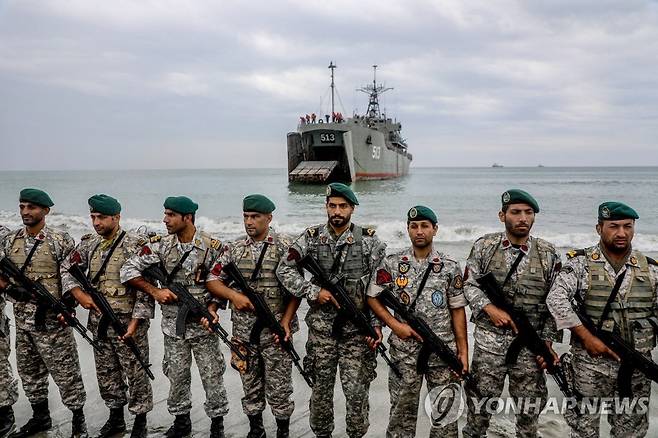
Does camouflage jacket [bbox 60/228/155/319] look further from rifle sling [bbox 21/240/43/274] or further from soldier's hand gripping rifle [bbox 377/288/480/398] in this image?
soldier's hand gripping rifle [bbox 377/288/480/398]

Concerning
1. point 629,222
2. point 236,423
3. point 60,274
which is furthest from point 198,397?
point 629,222

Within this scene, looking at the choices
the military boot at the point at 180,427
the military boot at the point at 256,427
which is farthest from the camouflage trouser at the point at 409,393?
the military boot at the point at 180,427

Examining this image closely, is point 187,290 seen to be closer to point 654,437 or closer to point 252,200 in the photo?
point 252,200

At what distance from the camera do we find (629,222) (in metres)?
2.88

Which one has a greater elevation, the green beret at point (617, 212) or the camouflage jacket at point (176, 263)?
the green beret at point (617, 212)

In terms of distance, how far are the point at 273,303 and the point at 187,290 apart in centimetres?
73

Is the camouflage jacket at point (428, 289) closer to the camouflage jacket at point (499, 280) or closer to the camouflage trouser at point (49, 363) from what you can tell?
the camouflage jacket at point (499, 280)

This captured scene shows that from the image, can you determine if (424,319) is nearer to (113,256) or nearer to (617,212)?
(617,212)

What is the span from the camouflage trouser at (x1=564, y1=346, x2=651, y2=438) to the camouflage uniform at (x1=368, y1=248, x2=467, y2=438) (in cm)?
83

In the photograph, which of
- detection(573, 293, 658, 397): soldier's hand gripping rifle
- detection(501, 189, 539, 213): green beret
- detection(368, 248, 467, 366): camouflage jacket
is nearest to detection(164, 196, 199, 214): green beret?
detection(368, 248, 467, 366): camouflage jacket

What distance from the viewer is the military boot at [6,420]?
389 centimetres

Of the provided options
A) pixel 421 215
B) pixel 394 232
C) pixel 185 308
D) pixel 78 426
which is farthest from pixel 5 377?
pixel 394 232

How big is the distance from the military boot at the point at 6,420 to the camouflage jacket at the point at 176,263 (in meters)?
1.71

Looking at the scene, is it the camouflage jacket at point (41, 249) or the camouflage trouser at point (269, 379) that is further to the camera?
the camouflage jacket at point (41, 249)
